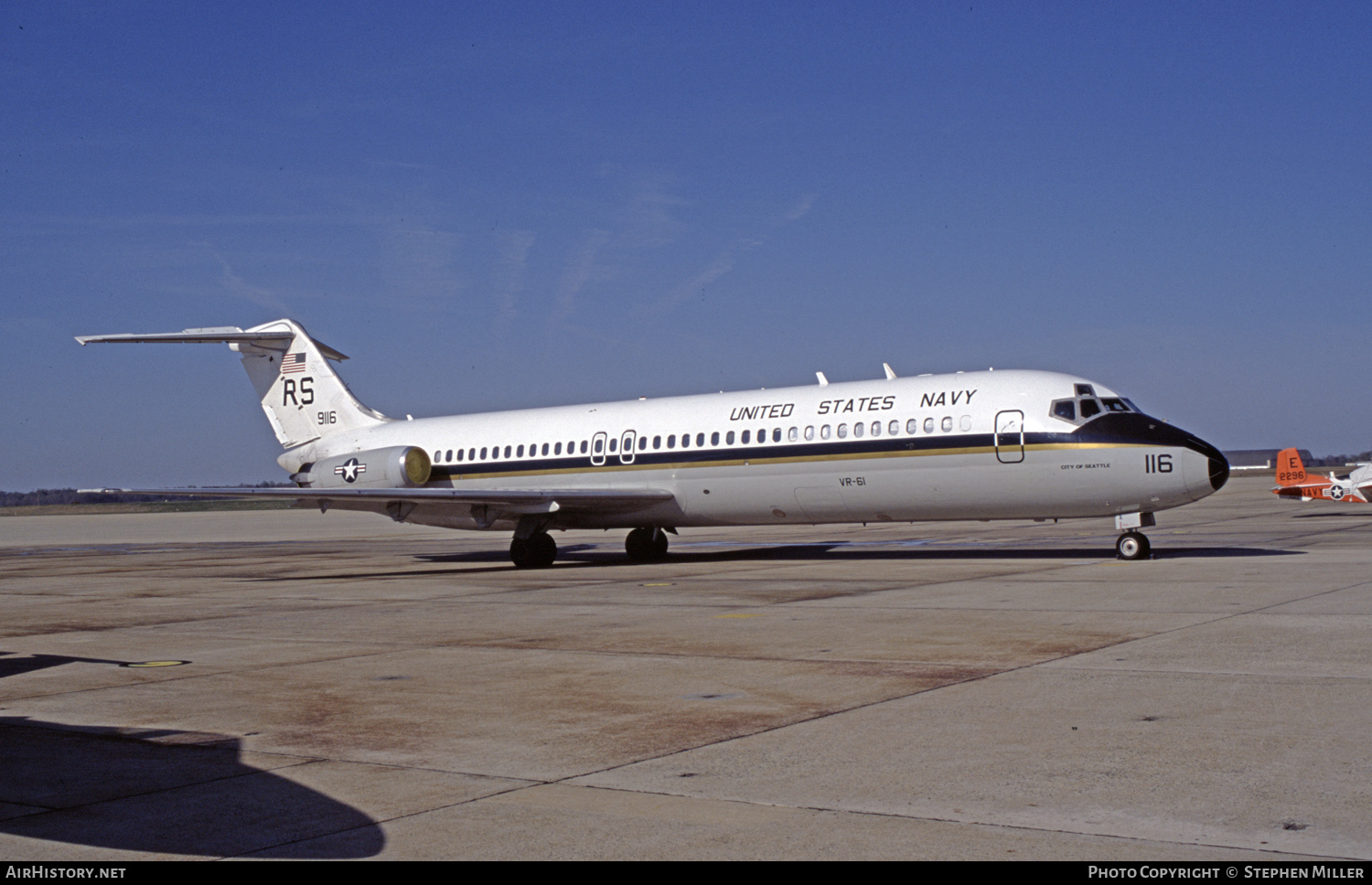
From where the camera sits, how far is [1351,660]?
384 inches

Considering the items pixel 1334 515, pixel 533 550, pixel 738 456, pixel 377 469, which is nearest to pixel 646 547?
pixel 533 550

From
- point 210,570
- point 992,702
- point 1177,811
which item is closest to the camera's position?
point 1177,811

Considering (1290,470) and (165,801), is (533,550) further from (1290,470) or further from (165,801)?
(1290,470)

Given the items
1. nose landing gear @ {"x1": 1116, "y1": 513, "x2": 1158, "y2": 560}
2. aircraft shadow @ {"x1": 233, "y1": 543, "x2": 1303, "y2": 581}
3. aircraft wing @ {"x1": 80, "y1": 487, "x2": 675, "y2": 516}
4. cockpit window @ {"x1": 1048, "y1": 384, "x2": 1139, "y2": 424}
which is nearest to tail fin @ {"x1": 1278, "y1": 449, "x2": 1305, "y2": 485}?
aircraft shadow @ {"x1": 233, "y1": 543, "x2": 1303, "y2": 581}

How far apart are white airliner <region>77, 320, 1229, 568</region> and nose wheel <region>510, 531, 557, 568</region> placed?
44mm

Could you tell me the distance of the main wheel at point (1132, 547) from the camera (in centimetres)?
2061

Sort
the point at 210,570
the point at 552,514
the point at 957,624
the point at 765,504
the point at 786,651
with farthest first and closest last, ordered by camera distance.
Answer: the point at 210,570
the point at 552,514
the point at 765,504
the point at 957,624
the point at 786,651

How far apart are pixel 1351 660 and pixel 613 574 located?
15243mm

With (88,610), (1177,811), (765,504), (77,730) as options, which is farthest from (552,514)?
(1177,811)

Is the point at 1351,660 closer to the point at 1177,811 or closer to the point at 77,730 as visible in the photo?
the point at 1177,811

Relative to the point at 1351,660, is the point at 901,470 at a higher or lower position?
higher

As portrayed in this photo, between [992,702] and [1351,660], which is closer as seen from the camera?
[992,702]

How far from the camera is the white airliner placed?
20.5m

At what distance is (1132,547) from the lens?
67.7ft
